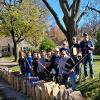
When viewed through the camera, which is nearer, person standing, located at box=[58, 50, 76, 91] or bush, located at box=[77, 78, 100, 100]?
bush, located at box=[77, 78, 100, 100]

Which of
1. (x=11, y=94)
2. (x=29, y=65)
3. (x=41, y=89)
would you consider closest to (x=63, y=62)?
(x=41, y=89)

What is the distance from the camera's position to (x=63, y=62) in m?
13.1

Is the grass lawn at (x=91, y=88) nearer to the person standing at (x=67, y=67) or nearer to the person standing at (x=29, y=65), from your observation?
the person standing at (x=67, y=67)

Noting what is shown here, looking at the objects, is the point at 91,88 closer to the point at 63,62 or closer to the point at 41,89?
the point at 63,62

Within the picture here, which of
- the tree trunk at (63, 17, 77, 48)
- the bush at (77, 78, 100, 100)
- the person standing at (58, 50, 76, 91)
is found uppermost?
the tree trunk at (63, 17, 77, 48)

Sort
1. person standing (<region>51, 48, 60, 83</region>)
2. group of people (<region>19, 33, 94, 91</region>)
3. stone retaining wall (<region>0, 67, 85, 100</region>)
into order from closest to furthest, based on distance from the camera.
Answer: stone retaining wall (<region>0, 67, 85, 100</region>) → group of people (<region>19, 33, 94, 91</region>) → person standing (<region>51, 48, 60, 83</region>)

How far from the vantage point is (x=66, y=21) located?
20.9 metres

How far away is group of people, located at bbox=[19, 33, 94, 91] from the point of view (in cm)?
1293

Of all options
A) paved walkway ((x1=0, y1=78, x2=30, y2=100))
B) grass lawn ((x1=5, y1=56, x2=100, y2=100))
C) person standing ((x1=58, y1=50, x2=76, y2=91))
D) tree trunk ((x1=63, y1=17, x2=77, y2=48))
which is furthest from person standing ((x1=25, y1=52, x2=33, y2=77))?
person standing ((x1=58, y1=50, x2=76, y2=91))

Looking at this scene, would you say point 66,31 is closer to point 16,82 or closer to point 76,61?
point 16,82

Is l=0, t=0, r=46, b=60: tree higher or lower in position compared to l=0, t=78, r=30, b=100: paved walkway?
higher

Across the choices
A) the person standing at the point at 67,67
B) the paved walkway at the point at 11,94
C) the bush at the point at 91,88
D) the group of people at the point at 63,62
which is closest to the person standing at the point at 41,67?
the group of people at the point at 63,62

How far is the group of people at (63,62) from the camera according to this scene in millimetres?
12934

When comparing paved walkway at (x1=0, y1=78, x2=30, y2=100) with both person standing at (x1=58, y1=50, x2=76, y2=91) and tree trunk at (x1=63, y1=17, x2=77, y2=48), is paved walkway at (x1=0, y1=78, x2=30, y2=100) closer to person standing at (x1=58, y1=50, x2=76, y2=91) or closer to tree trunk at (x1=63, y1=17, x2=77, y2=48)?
person standing at (x1=58, y1=50, x2=76, y2=91)
